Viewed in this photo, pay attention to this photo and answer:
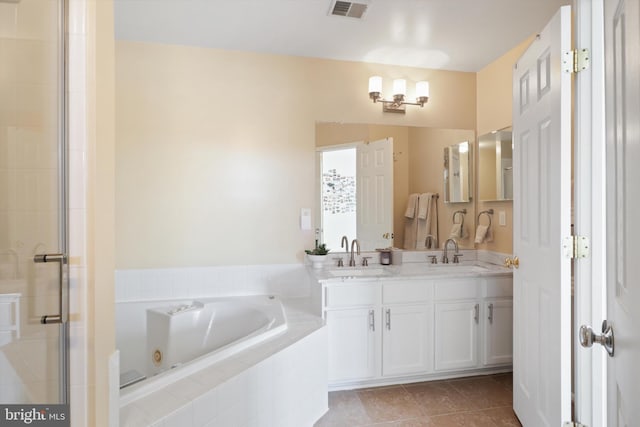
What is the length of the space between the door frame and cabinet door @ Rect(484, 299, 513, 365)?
3.91ft

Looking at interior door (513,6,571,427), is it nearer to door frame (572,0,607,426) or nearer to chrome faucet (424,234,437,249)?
door frame (572,0,607,426)

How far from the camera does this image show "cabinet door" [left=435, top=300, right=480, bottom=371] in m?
2.54

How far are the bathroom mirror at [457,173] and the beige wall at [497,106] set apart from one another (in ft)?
0.58

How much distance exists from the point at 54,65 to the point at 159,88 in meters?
1.74

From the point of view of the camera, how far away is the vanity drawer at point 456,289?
2555 millimetres

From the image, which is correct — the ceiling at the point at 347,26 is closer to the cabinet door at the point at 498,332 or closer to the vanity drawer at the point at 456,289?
the vanity drawer at the point at 456,289

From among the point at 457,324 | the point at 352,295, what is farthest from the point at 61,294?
the point at 457,324

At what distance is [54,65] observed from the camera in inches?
41.7

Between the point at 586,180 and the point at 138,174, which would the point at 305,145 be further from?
the point at 586,180

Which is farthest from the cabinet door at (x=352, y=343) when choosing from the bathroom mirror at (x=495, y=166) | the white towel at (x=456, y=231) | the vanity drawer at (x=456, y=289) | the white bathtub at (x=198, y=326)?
the bathroom mirror at (x=495, y=166)

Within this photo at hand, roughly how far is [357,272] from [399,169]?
0.97 metres

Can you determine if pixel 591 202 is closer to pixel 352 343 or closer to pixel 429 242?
pixel 352 343

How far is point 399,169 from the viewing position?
9.93ft

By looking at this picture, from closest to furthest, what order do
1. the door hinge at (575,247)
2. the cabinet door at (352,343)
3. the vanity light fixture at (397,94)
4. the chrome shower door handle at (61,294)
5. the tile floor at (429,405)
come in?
the chrome shower door handle at (61,294) < the door hinge at (575,247) < the tile floor at (429,405) < the cabinet door at (352,343) < the vanity light fixture at (397,94)
